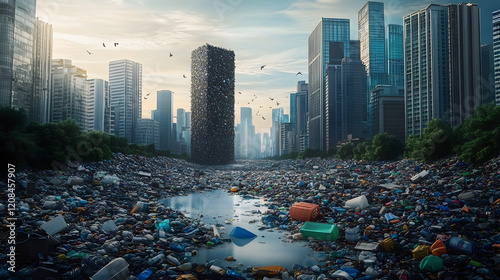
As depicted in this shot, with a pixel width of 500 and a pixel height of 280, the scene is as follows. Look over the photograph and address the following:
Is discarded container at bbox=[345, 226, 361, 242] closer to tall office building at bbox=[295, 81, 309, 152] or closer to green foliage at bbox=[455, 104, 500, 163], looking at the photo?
green foliage at bbox=[455, 104, 500, 163]

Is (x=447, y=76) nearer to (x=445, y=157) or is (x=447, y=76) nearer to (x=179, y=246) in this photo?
(x=445, y=157)

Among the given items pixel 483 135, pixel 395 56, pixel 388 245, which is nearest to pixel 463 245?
pixel 388 245

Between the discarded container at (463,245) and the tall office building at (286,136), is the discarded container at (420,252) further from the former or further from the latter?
the tall office building at (286,136)

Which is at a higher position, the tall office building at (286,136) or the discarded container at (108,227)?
the tall office building at (286,136)

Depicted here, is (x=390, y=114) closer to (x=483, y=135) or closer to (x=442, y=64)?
(x=442, y=64)

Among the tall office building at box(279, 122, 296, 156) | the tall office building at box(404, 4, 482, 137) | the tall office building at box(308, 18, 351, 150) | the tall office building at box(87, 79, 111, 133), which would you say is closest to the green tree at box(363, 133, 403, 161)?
the tall office building at box(404, 4, 482, 137)

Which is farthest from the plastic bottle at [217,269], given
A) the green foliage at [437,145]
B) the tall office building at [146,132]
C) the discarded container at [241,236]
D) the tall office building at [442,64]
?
the tall office building at [146,132]
